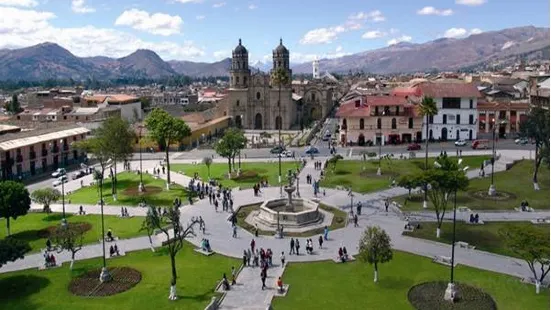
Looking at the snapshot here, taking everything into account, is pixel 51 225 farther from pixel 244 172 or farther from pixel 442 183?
pixel 442 183

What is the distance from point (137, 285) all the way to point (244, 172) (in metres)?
32.7

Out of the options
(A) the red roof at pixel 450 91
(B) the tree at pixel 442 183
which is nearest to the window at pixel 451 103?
(A) the red roof at pixel 450 91

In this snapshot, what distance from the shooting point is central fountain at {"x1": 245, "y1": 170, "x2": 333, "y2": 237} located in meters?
38.6

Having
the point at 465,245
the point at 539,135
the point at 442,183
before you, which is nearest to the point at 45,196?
the point at 442,183

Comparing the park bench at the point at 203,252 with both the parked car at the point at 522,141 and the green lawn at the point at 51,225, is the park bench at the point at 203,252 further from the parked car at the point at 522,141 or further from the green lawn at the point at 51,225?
the parked car at the point at 522,141

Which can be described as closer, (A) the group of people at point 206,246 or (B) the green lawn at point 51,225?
(A) the group of people at point 206,246

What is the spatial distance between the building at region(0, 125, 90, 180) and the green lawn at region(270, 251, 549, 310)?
4173cm

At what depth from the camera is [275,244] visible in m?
34.9

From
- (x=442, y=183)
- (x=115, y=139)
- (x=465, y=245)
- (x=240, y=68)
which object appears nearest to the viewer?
(x=465, y=245)

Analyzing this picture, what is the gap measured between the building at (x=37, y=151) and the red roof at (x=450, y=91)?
49.4 metres

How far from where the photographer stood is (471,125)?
3039 inches

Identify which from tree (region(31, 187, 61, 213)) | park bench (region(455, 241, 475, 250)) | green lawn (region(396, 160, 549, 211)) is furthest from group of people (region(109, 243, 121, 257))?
green lawn (region(396, 160, 549, 211))

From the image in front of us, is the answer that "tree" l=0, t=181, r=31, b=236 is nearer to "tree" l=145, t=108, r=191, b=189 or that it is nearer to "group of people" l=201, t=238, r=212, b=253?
"group of people" l=201, t=238, r=212, b=253

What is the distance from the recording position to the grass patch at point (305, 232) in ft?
121
